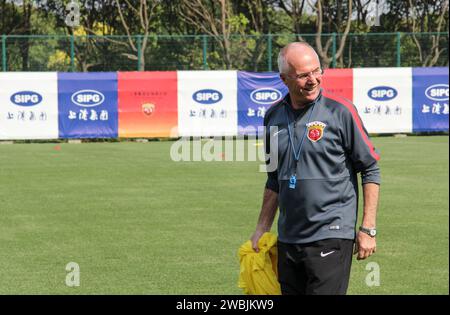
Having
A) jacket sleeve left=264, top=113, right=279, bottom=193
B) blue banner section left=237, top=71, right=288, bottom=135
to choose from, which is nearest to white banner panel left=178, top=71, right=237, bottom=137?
blue banner section left=237, top=71, right=288, bottom=135

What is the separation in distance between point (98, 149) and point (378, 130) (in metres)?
9.94

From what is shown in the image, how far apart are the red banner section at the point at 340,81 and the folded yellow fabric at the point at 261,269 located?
998 inches

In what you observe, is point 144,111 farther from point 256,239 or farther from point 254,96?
point 256,239

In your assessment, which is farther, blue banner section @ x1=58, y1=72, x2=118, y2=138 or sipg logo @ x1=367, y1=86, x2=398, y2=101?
sipg logo @ x1=367, y1=86, x2=398, y2=101

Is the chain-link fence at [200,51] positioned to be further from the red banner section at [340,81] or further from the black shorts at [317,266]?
the black shorts at [317,266]

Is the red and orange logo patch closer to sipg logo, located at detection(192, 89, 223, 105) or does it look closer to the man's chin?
→ the man's chin

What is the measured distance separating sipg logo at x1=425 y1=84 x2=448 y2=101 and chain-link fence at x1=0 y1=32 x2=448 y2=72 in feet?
11.5

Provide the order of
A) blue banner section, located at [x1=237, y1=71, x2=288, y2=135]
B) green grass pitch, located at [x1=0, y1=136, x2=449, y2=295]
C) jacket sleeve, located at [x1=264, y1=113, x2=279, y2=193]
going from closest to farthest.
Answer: jacket sleeve, located at [x1=264, y1=113, x2=279, y2=193] → green grass pitch, located at [x1=0, y1=136, x2=449, y2=295] → blue banner section, located at [x1=237, y1=71, x2=288, y2=135]

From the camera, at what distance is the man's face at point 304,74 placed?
555 cm

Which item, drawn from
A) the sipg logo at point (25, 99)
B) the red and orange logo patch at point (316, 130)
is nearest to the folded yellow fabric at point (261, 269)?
the red and orange logo patch at point (316, 130)

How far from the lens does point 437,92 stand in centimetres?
3134

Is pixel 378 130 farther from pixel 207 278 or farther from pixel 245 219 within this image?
pixel 207 278

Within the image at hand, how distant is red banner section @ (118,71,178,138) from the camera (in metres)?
29.8

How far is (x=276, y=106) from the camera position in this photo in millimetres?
5930
